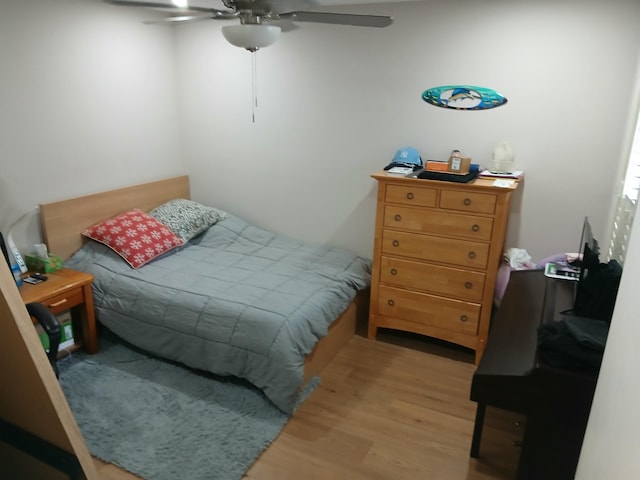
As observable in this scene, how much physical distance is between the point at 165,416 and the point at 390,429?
1175 millimetres

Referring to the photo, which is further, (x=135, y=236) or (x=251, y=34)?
(x=135, y=236)

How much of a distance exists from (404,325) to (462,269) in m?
0.57

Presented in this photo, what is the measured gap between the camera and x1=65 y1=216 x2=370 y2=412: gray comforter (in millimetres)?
2516

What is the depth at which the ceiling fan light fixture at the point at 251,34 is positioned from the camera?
172 centimetres

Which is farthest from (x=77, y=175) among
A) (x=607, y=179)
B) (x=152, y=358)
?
(x=607, y=179)

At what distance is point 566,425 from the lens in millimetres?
1815

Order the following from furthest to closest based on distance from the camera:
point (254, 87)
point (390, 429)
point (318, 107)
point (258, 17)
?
point (254, 87) < point (318, 107) < point (390, 429) < point (258, 17)

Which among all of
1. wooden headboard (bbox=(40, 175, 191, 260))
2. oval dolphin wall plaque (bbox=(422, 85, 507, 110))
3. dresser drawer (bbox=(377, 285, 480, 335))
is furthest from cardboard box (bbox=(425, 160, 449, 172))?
wooden headboard (bbox=(40, 175, 191, 260))

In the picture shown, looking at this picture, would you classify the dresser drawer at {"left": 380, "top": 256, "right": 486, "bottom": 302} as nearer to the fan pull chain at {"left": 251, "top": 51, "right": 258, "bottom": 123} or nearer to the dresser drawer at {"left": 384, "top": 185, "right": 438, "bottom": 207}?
the dresser drawer at {"left": 384, "top": 185, "right": 438, "bottom": 207}

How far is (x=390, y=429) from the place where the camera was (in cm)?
244

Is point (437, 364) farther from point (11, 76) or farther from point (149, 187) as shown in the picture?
point (11, 76)

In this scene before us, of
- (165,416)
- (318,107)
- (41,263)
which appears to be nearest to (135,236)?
(41,263)

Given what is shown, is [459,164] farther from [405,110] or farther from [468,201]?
[405,110]

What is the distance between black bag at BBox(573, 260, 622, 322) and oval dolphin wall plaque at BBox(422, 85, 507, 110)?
4.70ft
